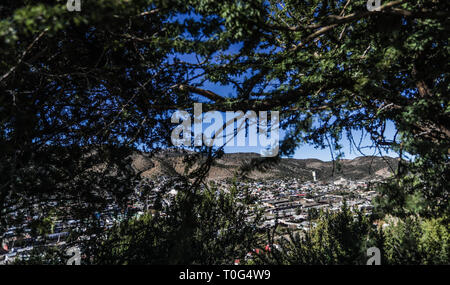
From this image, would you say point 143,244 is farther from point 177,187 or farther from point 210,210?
point 210,210

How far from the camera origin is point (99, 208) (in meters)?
3.74

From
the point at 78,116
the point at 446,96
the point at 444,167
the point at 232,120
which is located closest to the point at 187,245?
the point at 232,120

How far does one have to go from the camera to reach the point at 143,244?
441 cm

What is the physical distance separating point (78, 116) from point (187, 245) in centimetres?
346

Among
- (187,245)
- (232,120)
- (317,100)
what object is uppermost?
(317,100)

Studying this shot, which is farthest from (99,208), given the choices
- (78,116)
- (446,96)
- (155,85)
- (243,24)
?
(446,96)

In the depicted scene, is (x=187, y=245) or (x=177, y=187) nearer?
(x=187, y=245)

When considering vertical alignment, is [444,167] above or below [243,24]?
below

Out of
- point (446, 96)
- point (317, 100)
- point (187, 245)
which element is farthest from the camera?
point (317, 100)

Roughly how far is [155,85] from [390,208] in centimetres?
449

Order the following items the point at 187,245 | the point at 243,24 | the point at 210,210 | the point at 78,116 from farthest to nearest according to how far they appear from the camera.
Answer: the point at 210,210 < the point at 78,116 < the point at 187,245 < the point at 243,24

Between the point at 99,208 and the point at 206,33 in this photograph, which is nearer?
the point at 206,33

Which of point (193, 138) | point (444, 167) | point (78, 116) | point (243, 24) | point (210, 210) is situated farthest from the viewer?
point (210, 210)

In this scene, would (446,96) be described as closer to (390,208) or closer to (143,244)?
(390,208)
